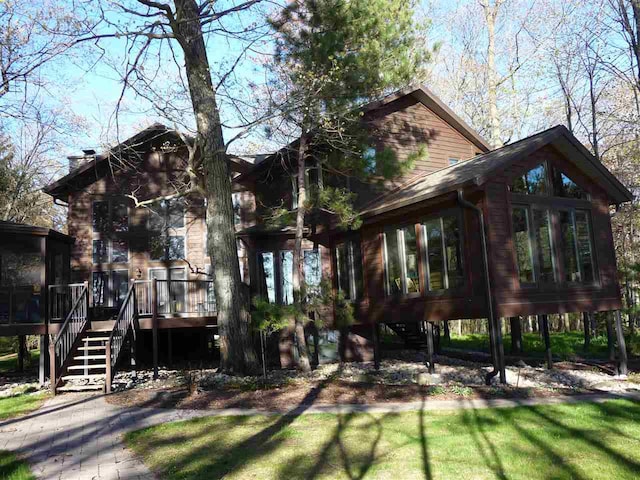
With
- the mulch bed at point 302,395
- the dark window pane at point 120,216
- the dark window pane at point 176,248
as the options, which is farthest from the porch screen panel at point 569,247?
the dark window pane at point 120,216

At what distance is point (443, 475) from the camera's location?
4.98 m

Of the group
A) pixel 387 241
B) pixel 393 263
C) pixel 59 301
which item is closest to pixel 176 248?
pixel 59 301

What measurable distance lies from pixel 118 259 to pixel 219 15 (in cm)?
878

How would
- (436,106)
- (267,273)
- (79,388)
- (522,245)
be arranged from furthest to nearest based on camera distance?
(436,106) < (267,273) < (522,245) < (79,388)

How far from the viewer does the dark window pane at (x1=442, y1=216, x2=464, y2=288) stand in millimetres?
10758

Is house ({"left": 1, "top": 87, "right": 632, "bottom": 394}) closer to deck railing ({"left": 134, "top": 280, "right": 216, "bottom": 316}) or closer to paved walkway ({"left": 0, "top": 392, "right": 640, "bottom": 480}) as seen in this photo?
deck railing ({"left": 134, "top": 280, "right": 216, "bottom": 316})

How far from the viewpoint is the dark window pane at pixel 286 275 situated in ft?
48.1

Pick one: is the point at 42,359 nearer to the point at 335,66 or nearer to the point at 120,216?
the point at 120,216

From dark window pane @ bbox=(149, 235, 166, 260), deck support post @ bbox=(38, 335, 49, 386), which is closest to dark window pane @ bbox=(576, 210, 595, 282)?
dark window pane @ bbox=(149, 235, 166, 260)

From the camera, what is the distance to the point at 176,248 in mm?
16797

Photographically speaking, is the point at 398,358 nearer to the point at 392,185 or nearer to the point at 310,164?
the point at 392,185

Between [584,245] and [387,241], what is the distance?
430cm

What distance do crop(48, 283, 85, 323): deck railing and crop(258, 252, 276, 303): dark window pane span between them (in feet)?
14.9

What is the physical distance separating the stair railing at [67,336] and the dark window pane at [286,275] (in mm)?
4885
